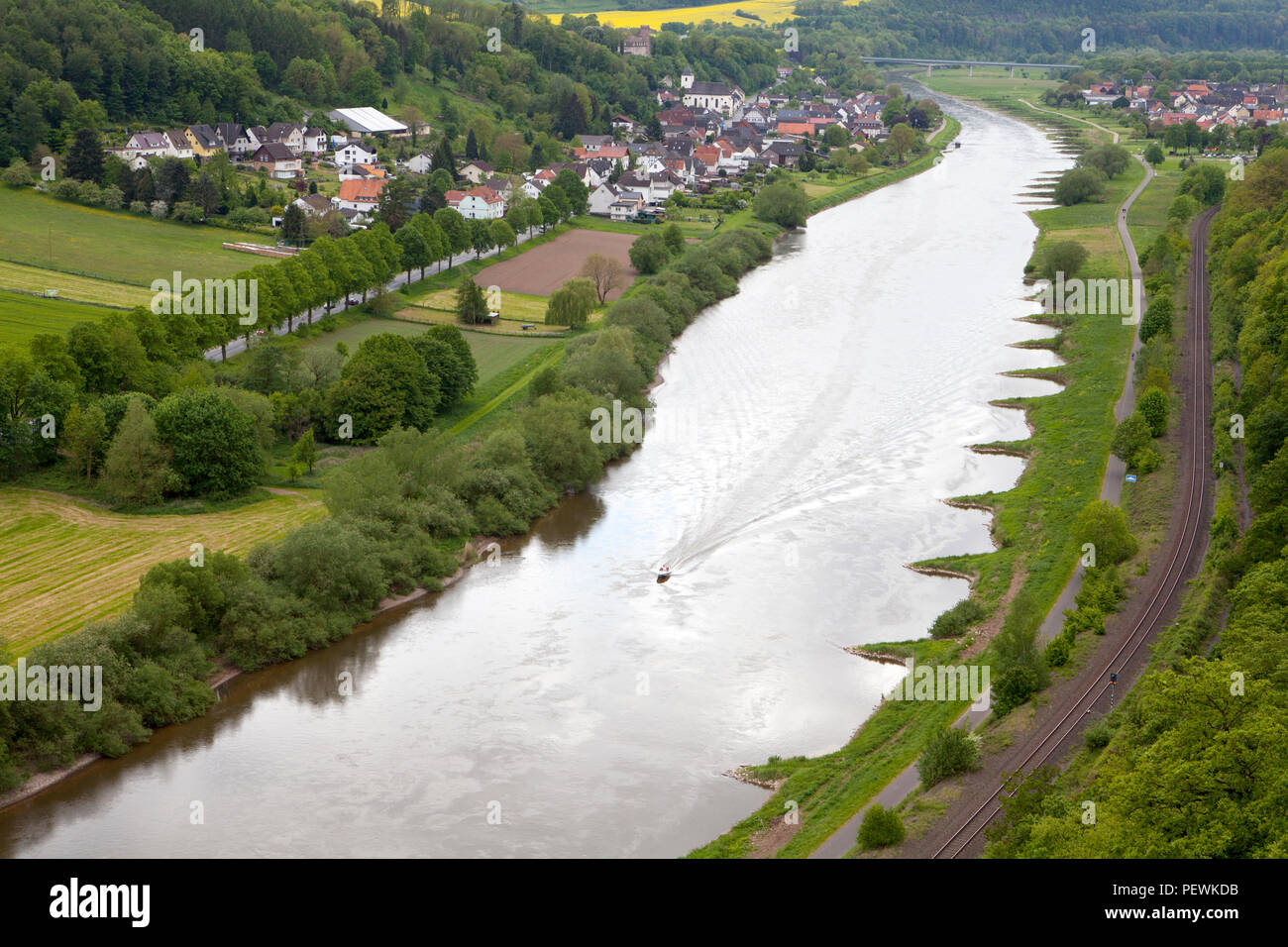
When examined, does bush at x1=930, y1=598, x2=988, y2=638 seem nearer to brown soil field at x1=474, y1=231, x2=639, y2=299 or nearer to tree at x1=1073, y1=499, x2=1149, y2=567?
tree at x1=1073, y1=499, x2=1149, y2=567

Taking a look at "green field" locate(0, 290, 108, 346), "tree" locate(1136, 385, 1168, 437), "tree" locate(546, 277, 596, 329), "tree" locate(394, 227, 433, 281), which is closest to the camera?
"tree" locate(1136, 385, 1168, 437)

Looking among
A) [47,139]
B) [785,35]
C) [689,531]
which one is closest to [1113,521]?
[689,531]

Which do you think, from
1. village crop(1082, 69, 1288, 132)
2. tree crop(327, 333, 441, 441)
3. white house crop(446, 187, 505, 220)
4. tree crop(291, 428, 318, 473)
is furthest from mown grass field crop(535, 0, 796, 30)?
tree crop(291, 428, 318, 473)

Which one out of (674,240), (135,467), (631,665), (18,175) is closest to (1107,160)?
(674,240)

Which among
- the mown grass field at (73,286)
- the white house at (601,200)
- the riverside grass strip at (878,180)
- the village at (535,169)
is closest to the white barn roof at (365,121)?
the village at (535,169)

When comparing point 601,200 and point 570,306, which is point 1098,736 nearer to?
point 570,306
